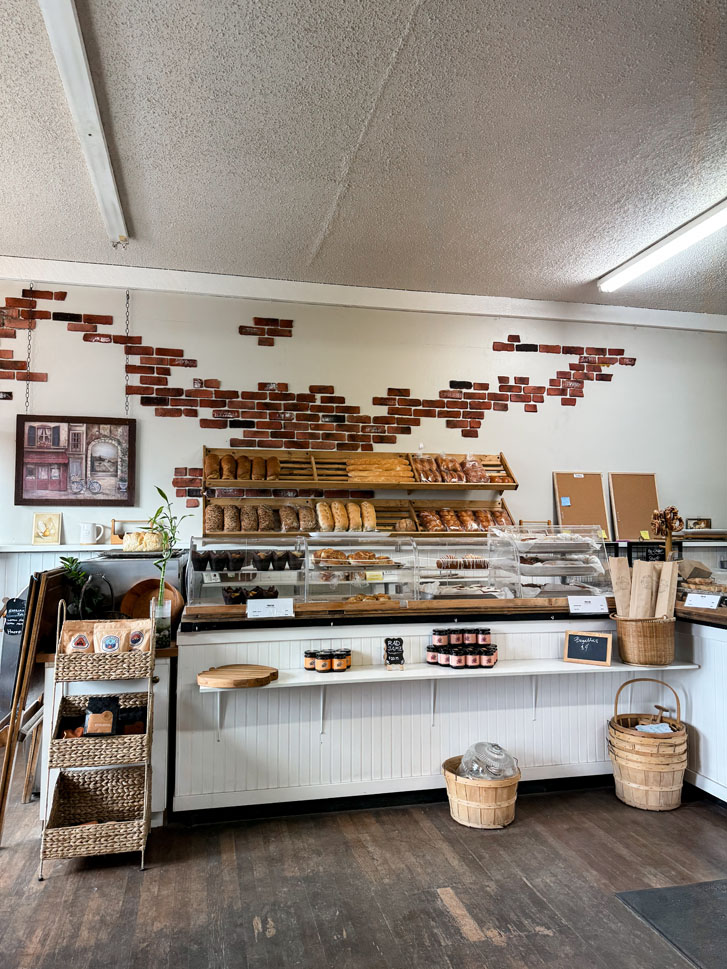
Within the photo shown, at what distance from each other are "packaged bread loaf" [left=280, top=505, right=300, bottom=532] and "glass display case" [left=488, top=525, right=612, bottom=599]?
1.76m

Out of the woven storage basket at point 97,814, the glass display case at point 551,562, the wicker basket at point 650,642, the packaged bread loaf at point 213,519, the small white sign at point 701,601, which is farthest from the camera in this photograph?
the packaged bread loaf at point 213,519

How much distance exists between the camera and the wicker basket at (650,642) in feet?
11.8

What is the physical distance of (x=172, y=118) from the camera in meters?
3.45

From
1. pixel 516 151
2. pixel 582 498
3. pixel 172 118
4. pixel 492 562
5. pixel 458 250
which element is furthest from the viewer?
pixel 582 498

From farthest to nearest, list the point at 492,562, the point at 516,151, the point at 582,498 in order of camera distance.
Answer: the point at 582,498, the point at 492,562, the point at 516,151

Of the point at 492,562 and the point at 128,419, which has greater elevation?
the point at 128,419

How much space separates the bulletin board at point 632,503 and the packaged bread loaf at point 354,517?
7.93 ft

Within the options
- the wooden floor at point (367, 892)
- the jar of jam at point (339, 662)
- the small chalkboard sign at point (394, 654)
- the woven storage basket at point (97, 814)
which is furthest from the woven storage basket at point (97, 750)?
the small chalkboard sign at point (394, 654)

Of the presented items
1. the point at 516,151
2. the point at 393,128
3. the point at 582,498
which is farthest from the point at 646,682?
the point at 393,128

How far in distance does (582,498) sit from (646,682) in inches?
101

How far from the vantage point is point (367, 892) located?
2662 mm

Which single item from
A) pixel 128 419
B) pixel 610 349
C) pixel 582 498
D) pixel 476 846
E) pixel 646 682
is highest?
pixel 610 349

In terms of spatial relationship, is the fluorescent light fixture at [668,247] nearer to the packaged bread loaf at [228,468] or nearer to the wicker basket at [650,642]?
the wicker basket at [650,642]

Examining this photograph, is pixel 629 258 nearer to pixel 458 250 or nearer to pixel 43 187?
pixel 458 250
